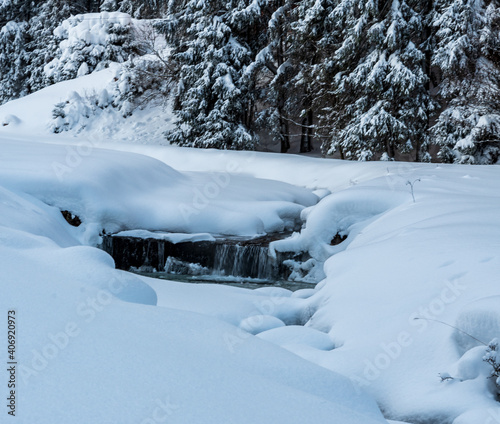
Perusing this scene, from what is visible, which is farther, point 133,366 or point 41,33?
point 41,33

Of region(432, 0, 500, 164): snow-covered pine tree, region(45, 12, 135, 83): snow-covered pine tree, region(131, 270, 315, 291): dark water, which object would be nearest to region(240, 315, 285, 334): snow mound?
region(131, 270, 315, 291): dark water

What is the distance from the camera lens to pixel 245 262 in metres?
7.38

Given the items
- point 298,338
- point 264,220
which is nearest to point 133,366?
point 298,338

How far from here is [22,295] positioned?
254 centimetres

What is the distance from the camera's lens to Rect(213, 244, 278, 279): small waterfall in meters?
7.33

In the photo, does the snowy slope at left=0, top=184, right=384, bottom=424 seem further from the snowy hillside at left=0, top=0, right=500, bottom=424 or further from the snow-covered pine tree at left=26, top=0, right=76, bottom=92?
the snow-covered pine tree at left=26, top=0, right=76, bottom=92

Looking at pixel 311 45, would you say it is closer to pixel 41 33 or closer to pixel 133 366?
pixel 133 366

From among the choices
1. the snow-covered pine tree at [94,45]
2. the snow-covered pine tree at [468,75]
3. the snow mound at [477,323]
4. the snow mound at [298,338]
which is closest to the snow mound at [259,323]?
the snow mound at [298,338]

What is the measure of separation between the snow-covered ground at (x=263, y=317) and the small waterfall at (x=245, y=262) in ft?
0.87

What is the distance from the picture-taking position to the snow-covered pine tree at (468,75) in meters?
13.1

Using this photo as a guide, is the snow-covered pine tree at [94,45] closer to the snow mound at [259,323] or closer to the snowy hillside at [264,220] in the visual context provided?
the snowy hillside at [264,220]

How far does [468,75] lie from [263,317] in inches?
457

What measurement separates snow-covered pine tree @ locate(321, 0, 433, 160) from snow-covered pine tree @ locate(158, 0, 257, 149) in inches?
128

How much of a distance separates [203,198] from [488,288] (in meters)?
5.76
